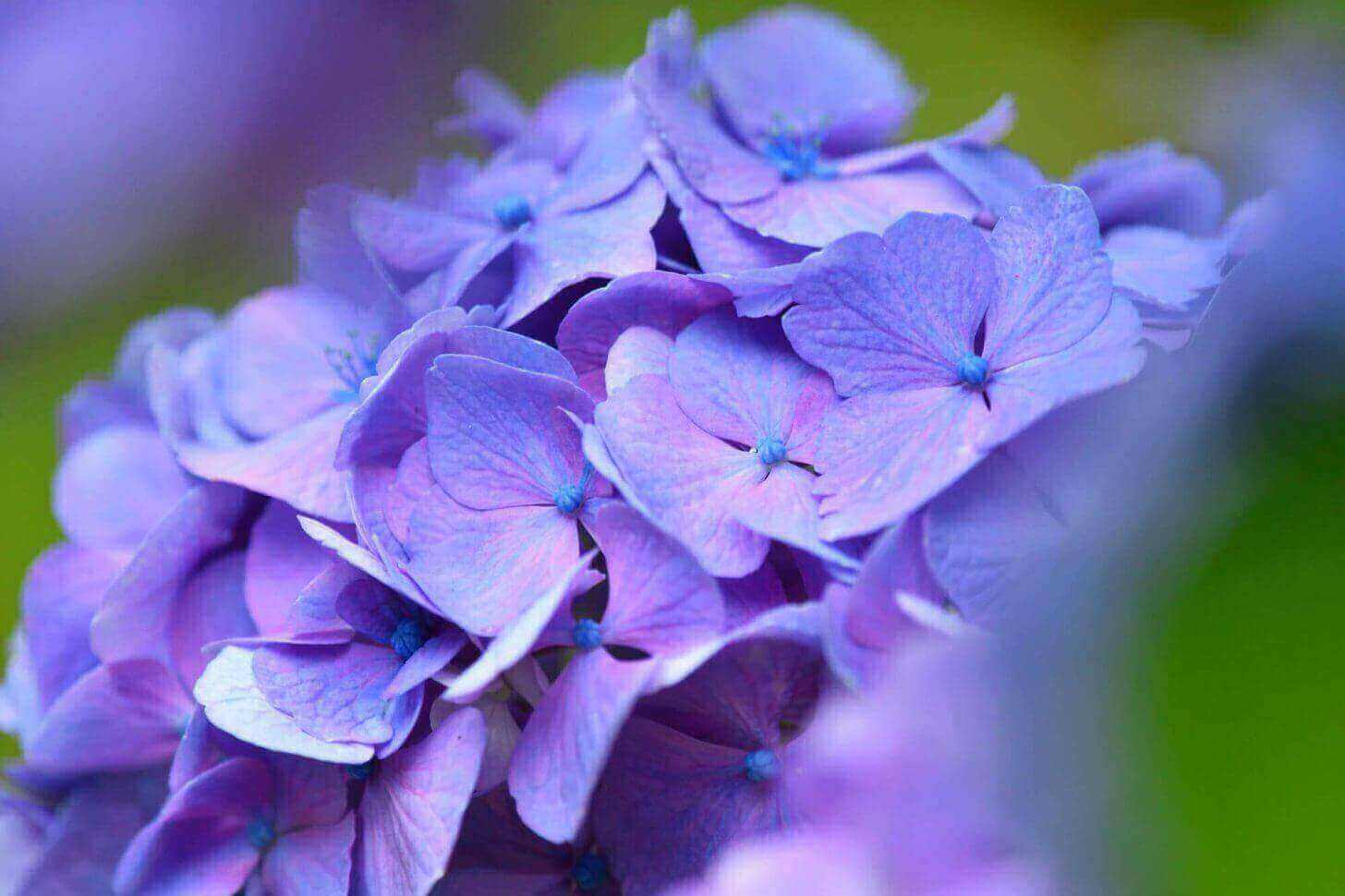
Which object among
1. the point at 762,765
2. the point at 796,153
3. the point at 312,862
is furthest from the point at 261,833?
the point at 796,153

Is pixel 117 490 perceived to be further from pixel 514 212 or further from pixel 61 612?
pixel 514 212

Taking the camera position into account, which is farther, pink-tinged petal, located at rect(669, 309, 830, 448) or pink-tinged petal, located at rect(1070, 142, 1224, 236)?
pink-tinged petal, located at rect(1070, 142, 1224, 236)

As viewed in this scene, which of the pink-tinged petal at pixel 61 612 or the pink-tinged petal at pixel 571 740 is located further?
the pink-tinged petal at pixel 61 612

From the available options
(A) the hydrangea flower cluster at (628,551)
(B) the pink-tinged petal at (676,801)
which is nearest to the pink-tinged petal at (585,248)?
(A) the hydrangea flower cluster at (628,551)

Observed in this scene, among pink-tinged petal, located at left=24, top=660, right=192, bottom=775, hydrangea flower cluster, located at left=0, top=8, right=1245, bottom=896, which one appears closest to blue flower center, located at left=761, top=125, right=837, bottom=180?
hydrangea flower cluster, located at left=0, top=8, right=1245, bottom=896

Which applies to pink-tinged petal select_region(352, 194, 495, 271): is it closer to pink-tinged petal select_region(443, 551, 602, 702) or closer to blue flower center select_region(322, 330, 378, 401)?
blue flower center select_region(322, 330, 378, 401)

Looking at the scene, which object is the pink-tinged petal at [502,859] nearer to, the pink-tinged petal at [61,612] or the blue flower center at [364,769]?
the blue flower center at [364,769]

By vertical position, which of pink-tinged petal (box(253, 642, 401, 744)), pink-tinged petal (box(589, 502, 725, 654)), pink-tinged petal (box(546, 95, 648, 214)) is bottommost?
pink-tinged petal (box(253, 642, 401, 744))
